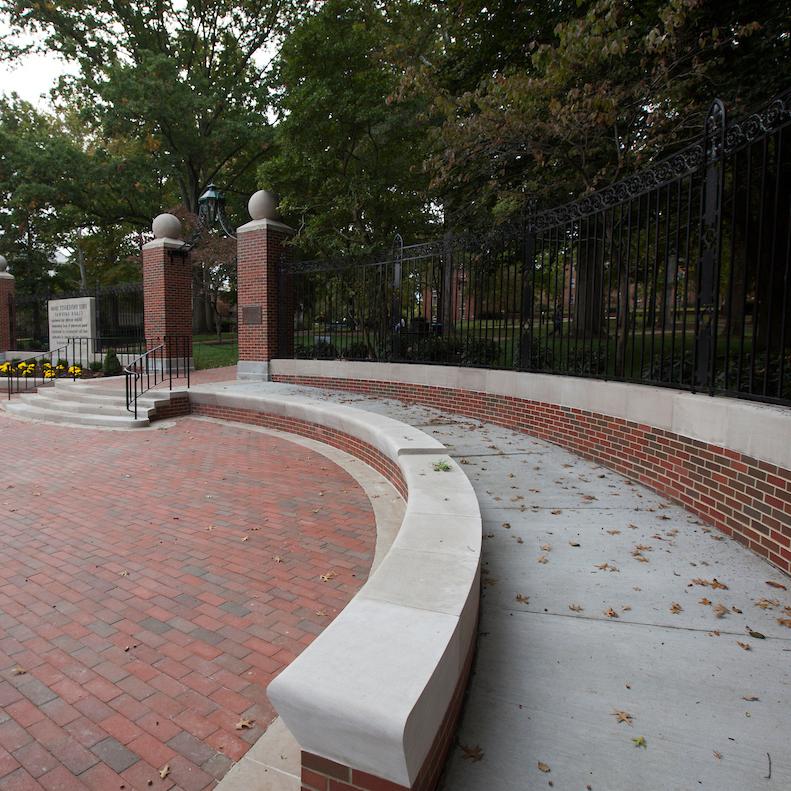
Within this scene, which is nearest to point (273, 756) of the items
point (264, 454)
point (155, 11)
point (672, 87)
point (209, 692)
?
point (209, 692)

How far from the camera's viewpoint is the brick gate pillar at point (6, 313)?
1995 centimetres

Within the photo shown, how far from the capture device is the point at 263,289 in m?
12.3

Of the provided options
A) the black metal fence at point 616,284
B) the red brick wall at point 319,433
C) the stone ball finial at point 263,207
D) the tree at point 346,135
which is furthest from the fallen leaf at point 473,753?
the tree at point 346,135

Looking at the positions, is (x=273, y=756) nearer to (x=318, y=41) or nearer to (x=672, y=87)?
(x=672, y=87)

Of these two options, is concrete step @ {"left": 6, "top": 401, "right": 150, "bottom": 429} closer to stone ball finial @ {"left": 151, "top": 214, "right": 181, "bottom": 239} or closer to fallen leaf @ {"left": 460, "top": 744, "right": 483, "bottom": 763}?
stone ball finial @ {"left": 151, "top": 214, "right": 181, "bottom": 239}

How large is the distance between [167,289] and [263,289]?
390 cm

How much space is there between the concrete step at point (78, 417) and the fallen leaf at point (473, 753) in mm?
8926

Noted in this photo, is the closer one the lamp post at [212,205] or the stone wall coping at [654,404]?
the stone wall coping at [654,404]

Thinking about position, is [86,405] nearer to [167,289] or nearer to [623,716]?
[167,289]

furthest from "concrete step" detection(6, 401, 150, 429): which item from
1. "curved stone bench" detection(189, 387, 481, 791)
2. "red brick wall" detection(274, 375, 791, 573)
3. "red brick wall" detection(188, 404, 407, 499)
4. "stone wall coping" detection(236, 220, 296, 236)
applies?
"curved stone bench" detection(189, 387, 481, 791)

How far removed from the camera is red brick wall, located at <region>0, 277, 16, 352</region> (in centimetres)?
1995

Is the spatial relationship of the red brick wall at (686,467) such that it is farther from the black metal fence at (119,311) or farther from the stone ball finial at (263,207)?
the black metal fence at (119,311)

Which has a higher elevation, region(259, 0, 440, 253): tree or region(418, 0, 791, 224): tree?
region(259, 0, 440, 253): tree

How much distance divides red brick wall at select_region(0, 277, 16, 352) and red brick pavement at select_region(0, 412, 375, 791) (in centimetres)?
1659
